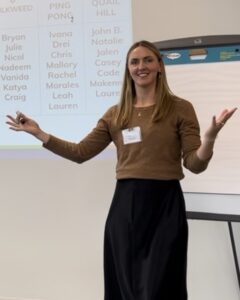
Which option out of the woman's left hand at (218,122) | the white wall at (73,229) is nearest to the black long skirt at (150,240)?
the woman's left hand at (218,122)

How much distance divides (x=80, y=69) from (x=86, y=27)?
22 centimetres

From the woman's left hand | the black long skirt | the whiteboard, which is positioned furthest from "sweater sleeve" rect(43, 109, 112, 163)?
the whiteboard

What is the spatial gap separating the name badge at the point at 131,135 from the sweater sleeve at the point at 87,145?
0.11 m

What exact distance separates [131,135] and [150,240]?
0.36 m

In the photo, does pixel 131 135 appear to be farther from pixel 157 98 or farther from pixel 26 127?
pixel 26 127

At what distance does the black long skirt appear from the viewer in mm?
1608

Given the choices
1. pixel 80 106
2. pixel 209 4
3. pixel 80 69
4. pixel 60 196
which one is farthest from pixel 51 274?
pixel 209 4

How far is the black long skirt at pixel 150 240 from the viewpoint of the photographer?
1608mm

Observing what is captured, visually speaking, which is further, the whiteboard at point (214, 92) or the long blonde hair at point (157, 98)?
the whiteboard at point (214, 92)

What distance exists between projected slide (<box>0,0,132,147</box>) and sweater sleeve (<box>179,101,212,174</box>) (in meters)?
0.92

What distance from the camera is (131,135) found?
164cm

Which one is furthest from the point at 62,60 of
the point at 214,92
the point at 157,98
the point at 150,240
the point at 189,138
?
the point at 150,240

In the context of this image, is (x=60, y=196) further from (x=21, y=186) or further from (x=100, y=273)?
(x=100, y=273)

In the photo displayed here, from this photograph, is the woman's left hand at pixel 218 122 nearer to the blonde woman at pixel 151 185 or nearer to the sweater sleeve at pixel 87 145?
the blonde woman at pixel 151 185
